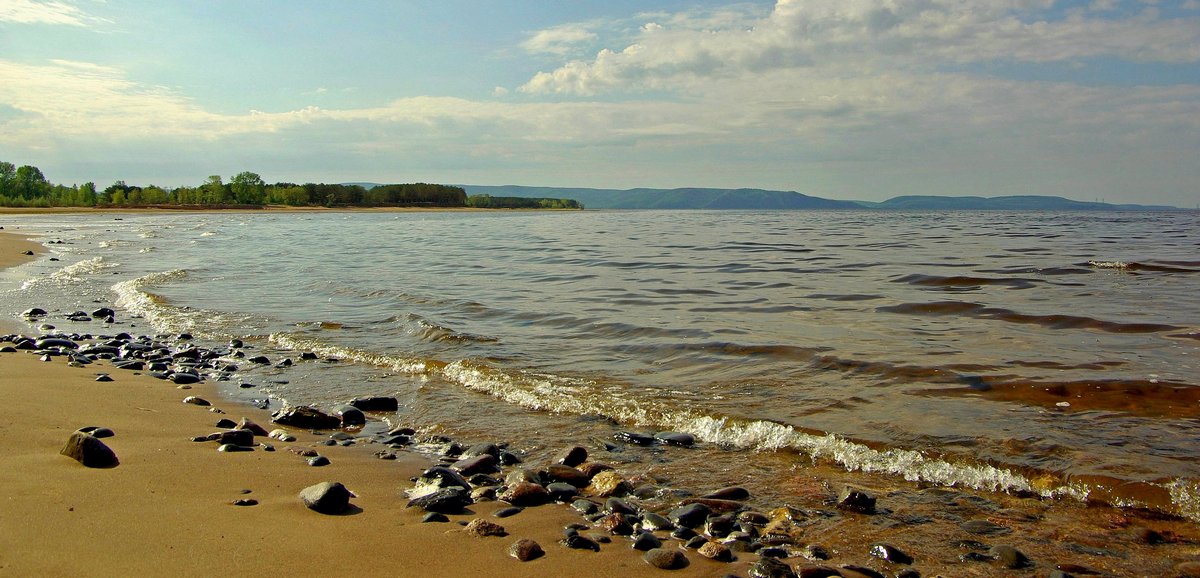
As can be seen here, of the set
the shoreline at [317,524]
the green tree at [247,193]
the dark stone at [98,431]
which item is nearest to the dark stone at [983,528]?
the shoreline at [317,524]

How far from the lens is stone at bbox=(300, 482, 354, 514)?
426 centimetres

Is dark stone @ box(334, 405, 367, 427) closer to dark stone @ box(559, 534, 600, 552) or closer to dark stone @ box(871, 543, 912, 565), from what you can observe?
dark stone @ box(559, 534, 600, 552)

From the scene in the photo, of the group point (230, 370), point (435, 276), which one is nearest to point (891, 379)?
point (230, 370)

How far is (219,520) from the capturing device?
155 inches

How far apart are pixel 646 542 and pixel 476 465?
182cm

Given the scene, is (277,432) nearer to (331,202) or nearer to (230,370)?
(230,370)

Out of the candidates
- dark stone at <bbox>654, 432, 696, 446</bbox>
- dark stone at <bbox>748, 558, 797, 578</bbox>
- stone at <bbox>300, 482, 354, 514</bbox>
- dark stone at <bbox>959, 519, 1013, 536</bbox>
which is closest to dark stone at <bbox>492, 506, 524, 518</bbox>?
stone at <bbox>300, 482, 354, 514</bbox>

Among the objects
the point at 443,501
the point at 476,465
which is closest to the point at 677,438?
the point at 476,465

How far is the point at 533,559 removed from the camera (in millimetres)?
3764

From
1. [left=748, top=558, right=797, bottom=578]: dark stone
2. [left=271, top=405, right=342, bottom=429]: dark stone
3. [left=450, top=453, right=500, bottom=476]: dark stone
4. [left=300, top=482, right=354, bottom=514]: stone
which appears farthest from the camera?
[left=271, top=405, right=342, bottom=429]: dark stone

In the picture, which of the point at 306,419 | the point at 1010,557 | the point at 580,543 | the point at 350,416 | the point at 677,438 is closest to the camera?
the point at 1010,557

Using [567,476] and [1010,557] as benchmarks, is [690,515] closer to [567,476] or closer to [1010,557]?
[567,476]

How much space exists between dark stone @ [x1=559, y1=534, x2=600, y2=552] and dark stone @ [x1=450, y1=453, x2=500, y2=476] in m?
1.47

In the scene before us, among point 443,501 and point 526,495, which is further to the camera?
point 526,495
